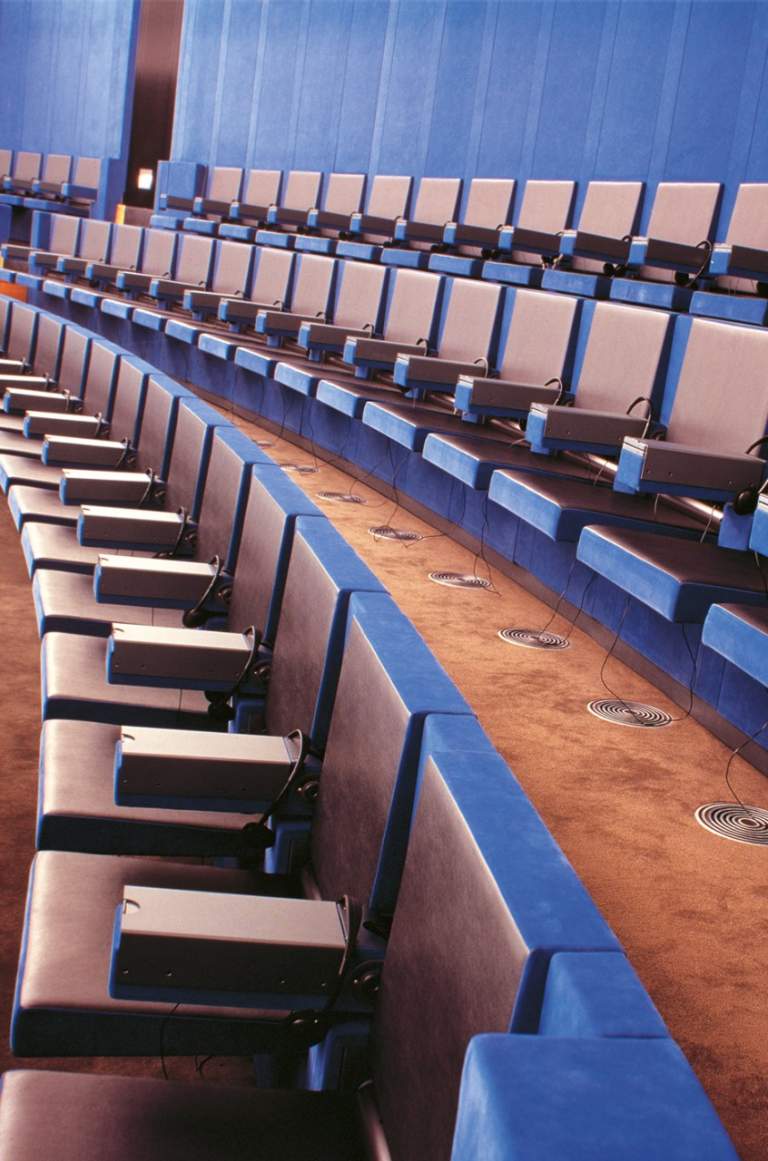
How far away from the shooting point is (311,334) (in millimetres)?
1429

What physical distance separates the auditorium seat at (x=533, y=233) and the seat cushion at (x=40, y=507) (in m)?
0.68

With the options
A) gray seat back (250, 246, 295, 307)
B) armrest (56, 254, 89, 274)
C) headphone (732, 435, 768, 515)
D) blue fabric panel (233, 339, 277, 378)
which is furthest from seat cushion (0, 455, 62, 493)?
armrest (56, 254, 89, 274)

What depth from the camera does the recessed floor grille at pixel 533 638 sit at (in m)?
0.95

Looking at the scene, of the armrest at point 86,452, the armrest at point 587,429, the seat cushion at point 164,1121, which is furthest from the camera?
the armrest at point 86,452

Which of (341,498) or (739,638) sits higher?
(739,638)

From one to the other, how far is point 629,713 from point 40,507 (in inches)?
18.4

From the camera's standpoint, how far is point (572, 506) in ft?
2.68

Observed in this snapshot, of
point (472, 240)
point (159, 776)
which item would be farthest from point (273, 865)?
point (472, 240)

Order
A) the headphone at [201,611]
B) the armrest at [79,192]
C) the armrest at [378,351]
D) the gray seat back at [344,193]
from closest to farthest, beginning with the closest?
the headphone at [201,611] < the armrest at [378,351] < the gray seat back at [344,193] < the armrest at [79,192]

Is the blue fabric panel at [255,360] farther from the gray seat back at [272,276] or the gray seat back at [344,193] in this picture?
the gray seat back at [344,193]

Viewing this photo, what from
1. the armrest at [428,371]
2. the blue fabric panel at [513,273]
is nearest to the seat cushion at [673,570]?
the armrest at [428,371]

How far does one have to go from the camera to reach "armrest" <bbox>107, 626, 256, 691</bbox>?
56cm

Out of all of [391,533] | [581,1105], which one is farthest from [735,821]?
[391,533]

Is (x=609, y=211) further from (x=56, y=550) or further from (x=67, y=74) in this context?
(x=67, y=74)
